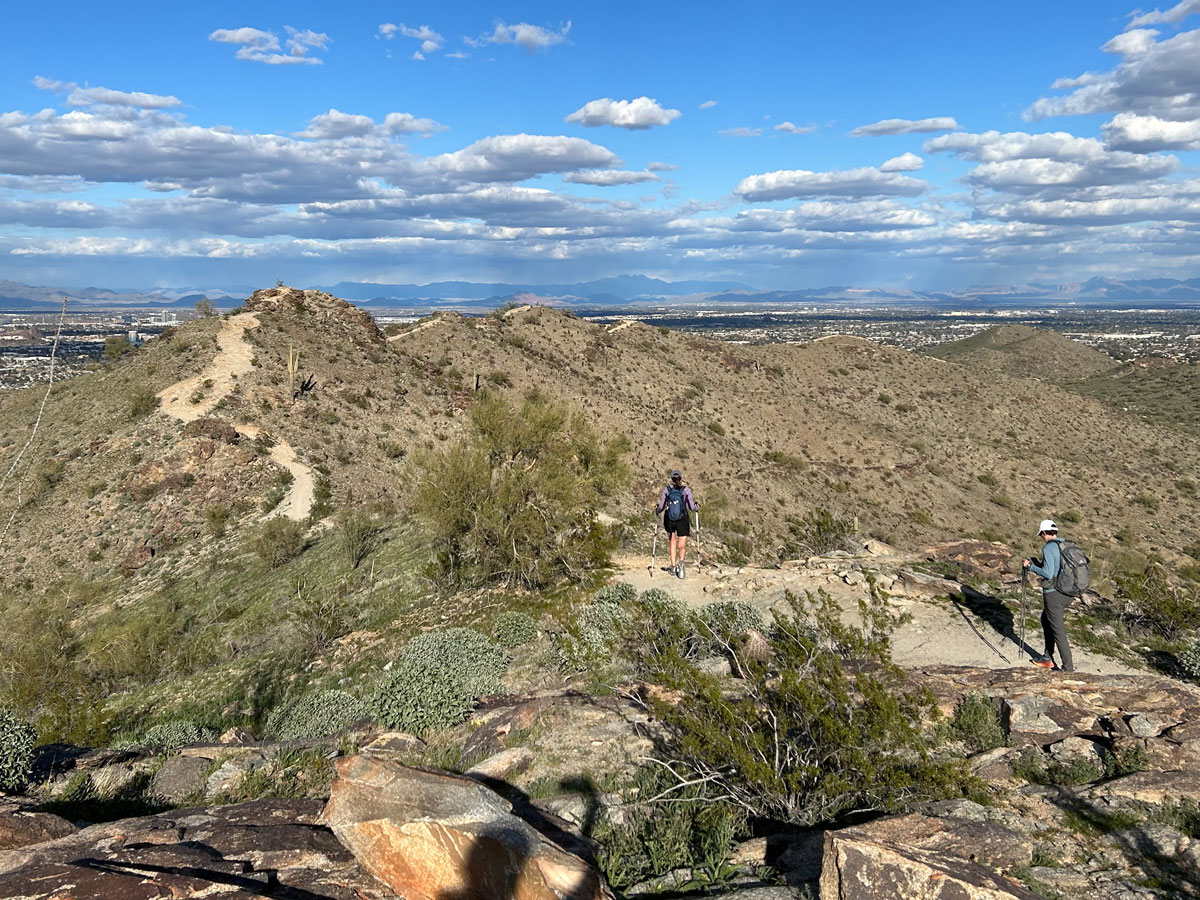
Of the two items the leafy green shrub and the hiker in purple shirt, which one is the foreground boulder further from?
the hiker in purple shirt

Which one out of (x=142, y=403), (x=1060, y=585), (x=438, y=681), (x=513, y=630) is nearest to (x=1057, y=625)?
(x=1060, y=585)

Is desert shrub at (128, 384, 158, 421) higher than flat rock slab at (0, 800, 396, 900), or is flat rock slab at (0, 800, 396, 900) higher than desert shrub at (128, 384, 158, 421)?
desert shrub at (128, 384, 158, 421)

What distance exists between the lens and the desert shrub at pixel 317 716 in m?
8.89

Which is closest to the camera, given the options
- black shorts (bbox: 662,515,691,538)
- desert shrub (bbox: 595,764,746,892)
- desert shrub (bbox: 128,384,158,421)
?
desert shrub (bbox: 595,764,746,892)

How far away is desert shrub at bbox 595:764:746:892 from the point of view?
5.31 m

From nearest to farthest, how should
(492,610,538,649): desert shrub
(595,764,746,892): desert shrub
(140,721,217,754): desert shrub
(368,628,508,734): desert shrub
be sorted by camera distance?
(595,764,746,892): desert shrub
(368,628,508,734): desert shrub
(140,721,217,754): desert shrub
(492,610,538,649): desert shrub

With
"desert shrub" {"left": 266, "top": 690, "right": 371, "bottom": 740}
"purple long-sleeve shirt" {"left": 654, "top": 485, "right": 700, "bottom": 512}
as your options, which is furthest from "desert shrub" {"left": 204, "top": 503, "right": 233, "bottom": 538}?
"purple long-sleeve shirt" {"left": 654, "top": 485, "right": 700, "bottom": 512}

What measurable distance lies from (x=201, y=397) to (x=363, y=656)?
72.5ft

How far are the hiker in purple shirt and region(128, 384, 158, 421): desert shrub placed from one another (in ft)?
82.8

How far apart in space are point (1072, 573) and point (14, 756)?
41.0 feet

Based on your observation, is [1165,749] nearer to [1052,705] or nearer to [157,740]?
[1052,705]

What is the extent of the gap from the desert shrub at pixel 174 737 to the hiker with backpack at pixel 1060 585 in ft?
37.4

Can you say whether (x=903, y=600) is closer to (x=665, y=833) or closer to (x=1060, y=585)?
(x=1060, y=585)

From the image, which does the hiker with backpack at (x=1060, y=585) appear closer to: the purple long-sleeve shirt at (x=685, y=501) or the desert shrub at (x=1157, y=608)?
the desert shrub at (x=1157, y=608)
